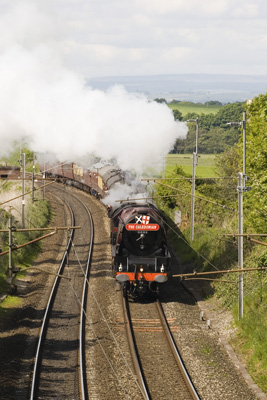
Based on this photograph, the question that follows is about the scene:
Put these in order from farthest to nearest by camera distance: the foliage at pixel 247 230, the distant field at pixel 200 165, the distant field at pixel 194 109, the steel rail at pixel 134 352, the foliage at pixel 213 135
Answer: the distant field at pixel 194 109, the foliage at pixel 213 135, the distant field at pixel 200 165, the foliage at pixel 247 230, the steel rail at pixel 134 352

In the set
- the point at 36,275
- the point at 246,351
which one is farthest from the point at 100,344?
the point at 36,275

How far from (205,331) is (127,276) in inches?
161

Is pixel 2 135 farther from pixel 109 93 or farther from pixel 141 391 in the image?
pixel 141 391

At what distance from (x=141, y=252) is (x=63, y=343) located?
5.66 meters

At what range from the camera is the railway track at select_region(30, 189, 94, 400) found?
15.8 metres

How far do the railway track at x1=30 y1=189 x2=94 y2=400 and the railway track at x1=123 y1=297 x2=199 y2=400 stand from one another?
5.82ft

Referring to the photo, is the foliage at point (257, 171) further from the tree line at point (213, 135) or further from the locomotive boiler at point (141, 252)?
the tree line at point (213, 135)

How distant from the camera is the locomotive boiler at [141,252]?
2281 centimetres

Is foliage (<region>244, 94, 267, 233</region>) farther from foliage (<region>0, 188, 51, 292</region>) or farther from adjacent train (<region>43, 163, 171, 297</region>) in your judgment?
foliage (<region>0, 188, 51, 292</region>)

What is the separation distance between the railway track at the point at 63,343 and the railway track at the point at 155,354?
1.77 meters

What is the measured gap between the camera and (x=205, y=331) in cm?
2075

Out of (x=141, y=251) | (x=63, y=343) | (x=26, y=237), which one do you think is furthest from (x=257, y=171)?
(x=26, y=237)

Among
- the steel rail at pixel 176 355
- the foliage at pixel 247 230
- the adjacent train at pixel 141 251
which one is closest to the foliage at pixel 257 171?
the foliage at pixel 247 230

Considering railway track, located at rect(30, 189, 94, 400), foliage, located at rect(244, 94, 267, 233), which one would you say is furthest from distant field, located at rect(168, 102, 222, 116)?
railway track, located at rect(30, 189, 94, 400)
